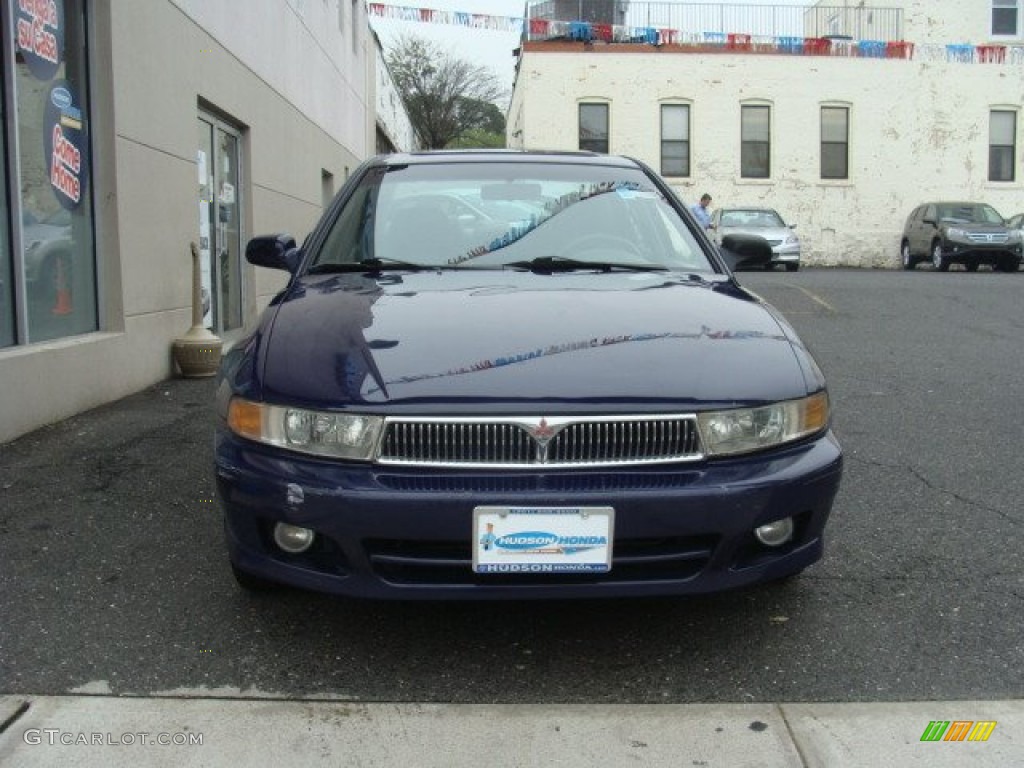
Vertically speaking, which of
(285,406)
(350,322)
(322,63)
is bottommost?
(285,406)

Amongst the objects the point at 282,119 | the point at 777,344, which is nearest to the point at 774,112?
the point at 282,119

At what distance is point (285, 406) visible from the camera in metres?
2.79

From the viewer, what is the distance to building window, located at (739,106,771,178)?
26.9 m

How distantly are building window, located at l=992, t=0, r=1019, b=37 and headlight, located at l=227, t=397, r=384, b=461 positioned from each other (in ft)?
95.6

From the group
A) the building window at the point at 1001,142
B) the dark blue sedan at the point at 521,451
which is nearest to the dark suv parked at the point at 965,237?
the building window at the point at 1001,142

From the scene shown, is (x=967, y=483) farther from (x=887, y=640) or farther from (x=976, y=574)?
(x=887, y=640)

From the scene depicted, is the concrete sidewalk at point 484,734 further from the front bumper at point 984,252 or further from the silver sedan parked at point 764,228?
the front bumper at point 984,252

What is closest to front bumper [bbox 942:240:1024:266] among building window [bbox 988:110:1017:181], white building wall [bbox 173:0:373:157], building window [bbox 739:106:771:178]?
building window [bbox 988:110:1017:181]

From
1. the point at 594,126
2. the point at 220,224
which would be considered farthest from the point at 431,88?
the point at 220,224

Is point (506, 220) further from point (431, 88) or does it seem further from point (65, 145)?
point (431, 88)

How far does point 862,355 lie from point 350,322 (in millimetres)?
7001

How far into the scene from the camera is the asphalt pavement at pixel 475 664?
8.37ft

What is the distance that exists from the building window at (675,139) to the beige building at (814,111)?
4cm

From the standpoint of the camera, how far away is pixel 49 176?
6.29m
